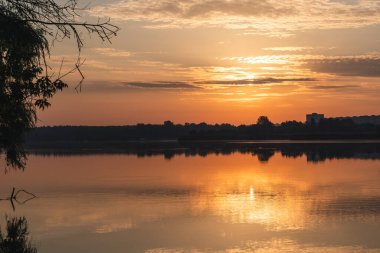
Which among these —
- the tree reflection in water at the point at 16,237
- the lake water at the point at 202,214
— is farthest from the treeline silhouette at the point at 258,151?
the tree reflection in water at the point at 16,237

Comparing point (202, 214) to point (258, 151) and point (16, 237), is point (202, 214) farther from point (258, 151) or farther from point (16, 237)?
point (258, 151)

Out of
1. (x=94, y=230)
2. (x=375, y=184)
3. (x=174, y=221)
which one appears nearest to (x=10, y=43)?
(x=94, y=230)

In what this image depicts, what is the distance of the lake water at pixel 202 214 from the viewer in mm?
17062

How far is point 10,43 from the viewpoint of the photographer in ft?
22.4

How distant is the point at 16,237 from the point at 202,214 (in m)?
7.82

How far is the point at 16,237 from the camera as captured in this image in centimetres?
1838

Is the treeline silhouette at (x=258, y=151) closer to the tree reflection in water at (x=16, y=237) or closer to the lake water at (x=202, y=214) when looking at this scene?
the lake water at (x=202, y=214)

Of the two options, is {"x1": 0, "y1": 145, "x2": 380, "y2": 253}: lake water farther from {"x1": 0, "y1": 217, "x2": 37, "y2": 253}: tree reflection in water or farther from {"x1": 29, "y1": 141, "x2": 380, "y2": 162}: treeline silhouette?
{"x1": 29, "y1": 141, "x2": 380, "y2": 162}: treeline silhouette

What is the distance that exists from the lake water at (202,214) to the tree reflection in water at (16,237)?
0.30m

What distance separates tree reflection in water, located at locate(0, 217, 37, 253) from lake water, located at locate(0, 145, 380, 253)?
0.30 meters

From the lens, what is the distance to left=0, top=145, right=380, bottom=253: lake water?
17.1 meters

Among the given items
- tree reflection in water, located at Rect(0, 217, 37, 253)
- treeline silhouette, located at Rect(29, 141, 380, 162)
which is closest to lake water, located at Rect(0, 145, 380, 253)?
tree reflection in water, located at Rect(0, 217, 37, 253)

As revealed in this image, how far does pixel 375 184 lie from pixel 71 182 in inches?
797

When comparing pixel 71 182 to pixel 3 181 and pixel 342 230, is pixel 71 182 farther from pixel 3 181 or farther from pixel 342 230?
pixel 342 230
